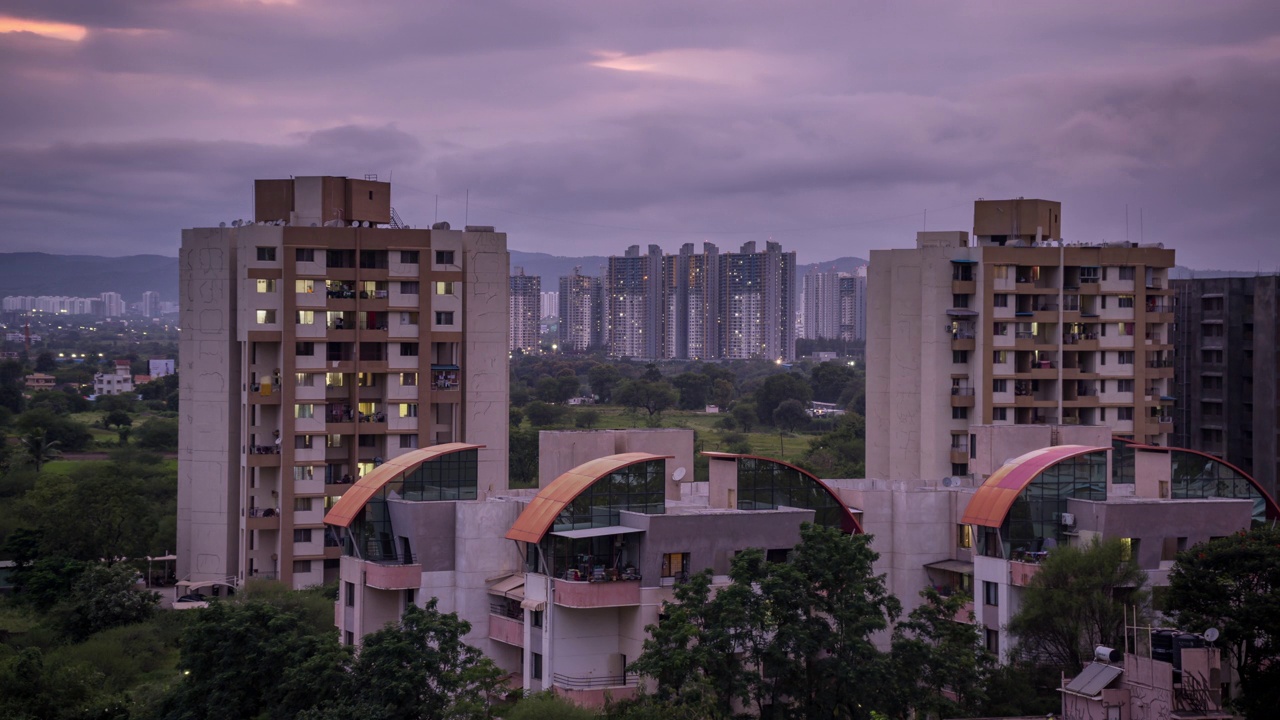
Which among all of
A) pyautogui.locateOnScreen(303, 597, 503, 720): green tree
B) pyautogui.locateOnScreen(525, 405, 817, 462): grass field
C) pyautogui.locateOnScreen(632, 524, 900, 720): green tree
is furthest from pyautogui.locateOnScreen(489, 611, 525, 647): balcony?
pyautogui.locateOnScreen(525, 405, 817, 462): grass field

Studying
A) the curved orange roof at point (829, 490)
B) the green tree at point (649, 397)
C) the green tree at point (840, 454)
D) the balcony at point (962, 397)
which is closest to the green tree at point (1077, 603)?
the curved orange roof at point (829, 490)

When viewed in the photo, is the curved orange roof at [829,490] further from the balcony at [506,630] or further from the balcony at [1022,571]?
the balcony at [506,630]

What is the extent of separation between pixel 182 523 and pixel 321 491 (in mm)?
6034

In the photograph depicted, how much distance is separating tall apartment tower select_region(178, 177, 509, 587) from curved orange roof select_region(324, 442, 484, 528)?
1640cm

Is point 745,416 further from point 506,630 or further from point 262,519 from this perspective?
point 506,630

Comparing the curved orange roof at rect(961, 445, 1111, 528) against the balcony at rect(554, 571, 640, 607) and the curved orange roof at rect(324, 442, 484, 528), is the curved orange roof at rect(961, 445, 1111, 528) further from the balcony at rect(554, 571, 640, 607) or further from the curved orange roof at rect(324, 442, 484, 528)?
the curved orange roof at rect(324, 442, 484, 528)

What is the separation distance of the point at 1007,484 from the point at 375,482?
16.7m

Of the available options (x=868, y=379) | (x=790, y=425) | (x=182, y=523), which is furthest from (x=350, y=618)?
(x=790, y=425)

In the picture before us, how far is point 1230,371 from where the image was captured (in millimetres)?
73125

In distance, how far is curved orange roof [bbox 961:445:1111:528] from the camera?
3725 cm

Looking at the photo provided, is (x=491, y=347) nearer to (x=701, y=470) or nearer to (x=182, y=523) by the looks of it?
(x=182, y=523)

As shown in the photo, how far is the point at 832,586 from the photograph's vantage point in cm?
3219

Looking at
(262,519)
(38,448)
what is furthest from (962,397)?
(38,448)

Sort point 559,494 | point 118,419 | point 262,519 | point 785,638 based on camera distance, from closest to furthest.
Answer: point 785,638, point 559,494, point 262,519, point 118,419
